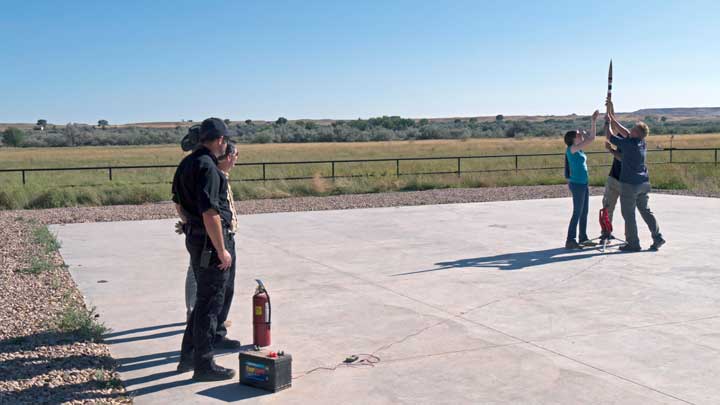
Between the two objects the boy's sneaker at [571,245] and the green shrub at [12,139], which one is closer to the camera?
the boy's sneaker at [571,245]

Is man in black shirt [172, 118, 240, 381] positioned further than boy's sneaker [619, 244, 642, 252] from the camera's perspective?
No

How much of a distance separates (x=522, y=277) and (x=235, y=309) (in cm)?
388

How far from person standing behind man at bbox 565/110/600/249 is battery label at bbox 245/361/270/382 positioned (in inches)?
280

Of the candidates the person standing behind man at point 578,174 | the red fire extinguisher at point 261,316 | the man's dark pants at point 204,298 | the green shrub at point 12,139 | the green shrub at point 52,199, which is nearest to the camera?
the man's dark pants at point 204,298

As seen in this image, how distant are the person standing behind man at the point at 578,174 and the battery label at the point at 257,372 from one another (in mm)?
7123

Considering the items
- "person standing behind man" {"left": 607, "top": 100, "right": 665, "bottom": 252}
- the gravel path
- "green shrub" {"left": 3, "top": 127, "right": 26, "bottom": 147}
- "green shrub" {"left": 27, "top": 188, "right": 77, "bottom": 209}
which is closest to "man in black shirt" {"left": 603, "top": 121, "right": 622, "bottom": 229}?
"person standing behind man" {"left": 607, "top": 100, "right": 665, "bottom": 252}

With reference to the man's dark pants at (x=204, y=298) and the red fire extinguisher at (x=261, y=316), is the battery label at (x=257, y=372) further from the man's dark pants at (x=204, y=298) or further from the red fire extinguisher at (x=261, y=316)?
the red fire extinguisher at (x=261, y=316)

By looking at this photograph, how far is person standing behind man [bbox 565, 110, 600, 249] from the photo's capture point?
1158cm

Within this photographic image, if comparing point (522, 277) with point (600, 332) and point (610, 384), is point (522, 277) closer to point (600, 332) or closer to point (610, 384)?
point (600, 332)

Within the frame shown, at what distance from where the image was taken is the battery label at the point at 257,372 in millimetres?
5867

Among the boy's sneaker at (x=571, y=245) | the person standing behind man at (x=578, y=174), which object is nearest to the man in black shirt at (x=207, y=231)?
the person standing behind man at (x=578, y=174)

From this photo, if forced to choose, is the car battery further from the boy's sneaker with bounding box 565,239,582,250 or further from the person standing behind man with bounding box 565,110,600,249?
the boy's sneaker with bounding box 565,239,582,250

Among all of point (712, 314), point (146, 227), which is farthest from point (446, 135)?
point (712, 314)

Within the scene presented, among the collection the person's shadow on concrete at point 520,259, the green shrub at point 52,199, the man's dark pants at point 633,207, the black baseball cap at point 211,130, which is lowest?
the person's shadow on concrete at point 520,259
